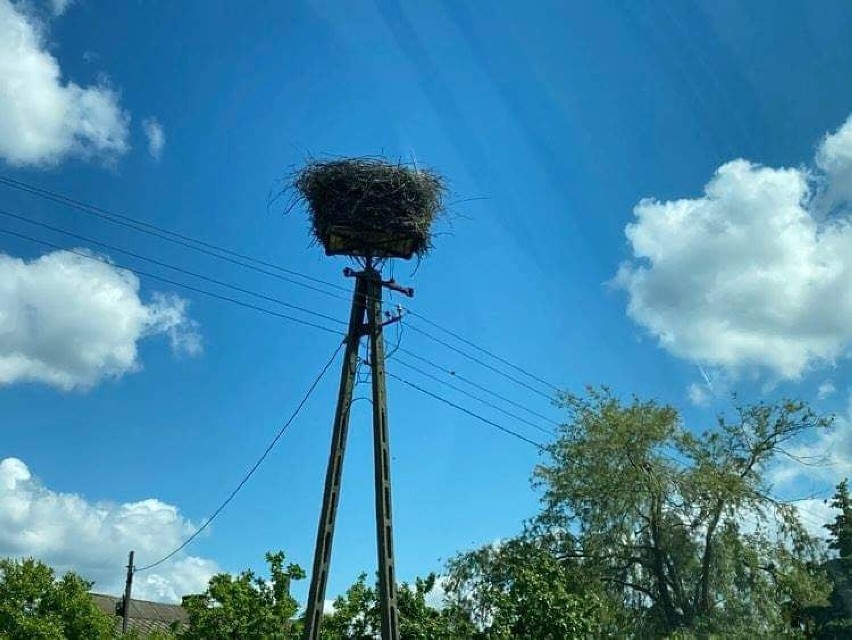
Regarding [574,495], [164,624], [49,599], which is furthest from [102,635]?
[164,624]

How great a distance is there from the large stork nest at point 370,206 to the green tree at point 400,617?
20.3ft

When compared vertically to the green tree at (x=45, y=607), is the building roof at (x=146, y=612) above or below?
above

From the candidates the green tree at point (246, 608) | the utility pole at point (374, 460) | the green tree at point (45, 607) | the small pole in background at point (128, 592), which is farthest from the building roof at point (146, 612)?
the utility pole at point (374, 460)

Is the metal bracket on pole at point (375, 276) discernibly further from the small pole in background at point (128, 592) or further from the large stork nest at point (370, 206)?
the small pole in background at point (128, 592)

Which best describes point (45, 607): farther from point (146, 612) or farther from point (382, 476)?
point (146, 612)

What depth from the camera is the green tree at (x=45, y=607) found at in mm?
22734

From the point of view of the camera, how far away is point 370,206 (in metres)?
15.0

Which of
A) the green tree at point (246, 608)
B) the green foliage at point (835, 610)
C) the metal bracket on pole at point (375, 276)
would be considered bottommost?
the green tree at point (246, 608)

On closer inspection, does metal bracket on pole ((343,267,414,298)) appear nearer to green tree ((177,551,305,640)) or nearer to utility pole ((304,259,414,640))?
utility pole ((304,259,414,640))

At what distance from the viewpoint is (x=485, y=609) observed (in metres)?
21.5

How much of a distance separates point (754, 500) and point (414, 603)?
11.4 meters

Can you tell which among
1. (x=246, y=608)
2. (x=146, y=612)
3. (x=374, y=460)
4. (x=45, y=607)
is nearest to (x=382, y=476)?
(x=374, y=460)

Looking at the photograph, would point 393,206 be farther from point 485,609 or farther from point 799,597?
point 799,597

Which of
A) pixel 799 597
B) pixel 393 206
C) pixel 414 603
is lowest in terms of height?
pixel 414 603
